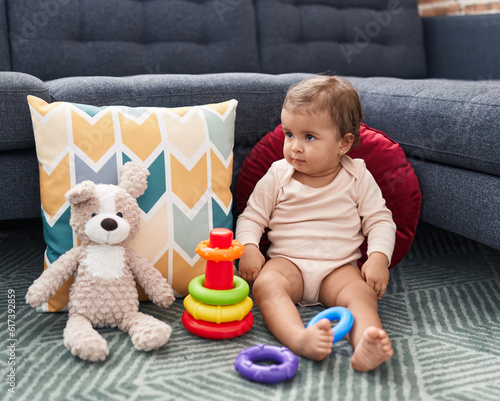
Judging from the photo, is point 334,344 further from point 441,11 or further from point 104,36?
point 441,11

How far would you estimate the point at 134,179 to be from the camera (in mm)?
1049

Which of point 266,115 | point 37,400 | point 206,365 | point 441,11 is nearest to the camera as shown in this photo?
point 37,400

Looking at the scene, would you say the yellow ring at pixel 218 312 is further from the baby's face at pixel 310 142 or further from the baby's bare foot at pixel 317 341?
the baby's face at pixel 310 142

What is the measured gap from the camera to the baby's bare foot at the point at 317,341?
2.91ft

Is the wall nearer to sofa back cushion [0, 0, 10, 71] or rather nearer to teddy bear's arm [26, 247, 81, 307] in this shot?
sofa back cushion [0, 0, 10, 71]

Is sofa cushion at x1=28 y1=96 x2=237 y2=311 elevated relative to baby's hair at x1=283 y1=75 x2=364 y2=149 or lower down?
lower down

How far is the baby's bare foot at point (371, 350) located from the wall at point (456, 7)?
6.54ft

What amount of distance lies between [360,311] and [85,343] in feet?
1.70

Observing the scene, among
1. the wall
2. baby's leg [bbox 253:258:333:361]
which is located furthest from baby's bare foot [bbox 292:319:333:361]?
the wall

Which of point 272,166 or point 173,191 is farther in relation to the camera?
point 272,166

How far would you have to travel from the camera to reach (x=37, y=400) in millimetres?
793

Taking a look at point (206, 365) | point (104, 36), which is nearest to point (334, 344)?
point (206, 365)

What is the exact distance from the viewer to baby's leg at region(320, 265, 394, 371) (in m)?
0.87

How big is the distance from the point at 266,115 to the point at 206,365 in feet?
2.49
